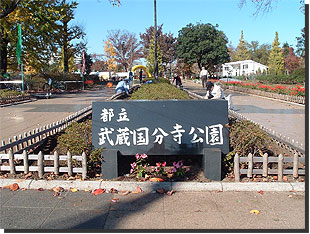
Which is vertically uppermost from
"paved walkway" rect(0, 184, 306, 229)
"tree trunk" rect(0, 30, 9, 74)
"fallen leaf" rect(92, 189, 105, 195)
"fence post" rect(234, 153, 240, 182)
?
"tree trunk" rect(0, 30, 9, 74)

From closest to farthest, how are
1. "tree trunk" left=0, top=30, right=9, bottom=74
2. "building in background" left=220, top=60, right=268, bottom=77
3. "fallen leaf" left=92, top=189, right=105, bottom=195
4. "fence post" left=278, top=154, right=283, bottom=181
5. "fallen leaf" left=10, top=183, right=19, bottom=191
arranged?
"fallen leaf" left=92, top=189, right=105, bottom=195 → "fallen leaf" left=10, top=183, right=19, bottom=191 → "fence post" left=278, top=154, right=283, bottom=181 → "tree trunk" left=0, top=30, right=9, bottom=74 → "building in background" left=220, top=60, right=268, bottom=77

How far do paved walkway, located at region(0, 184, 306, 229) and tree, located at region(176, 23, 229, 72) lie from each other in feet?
159

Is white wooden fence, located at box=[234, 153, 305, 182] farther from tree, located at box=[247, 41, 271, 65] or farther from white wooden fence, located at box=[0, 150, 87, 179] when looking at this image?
tree, located at box=[247, 41, 271, 65]

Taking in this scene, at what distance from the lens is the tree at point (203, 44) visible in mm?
50844

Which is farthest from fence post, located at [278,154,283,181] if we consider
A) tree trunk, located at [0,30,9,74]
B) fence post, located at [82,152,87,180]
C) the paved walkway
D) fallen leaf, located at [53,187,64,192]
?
tree trunk, located at [0,30,9,74]

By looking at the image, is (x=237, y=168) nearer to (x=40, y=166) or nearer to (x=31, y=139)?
(x=40, y=166)

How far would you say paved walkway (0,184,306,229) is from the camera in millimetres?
3521

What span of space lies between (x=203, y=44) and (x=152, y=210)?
4941 centimetres

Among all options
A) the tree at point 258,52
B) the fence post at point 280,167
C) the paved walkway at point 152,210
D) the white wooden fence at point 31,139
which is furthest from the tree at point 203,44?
the paved walkway at point 152,210

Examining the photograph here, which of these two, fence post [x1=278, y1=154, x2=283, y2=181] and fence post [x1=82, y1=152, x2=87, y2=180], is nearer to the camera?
fence post [x1=278, y1=154, x2=283, y2=181]

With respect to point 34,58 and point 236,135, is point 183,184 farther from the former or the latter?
point 34,58

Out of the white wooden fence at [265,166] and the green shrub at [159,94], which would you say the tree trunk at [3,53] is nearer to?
the green shrub at [159,94]

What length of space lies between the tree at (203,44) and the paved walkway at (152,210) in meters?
48.3

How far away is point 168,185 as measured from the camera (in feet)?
15.3
